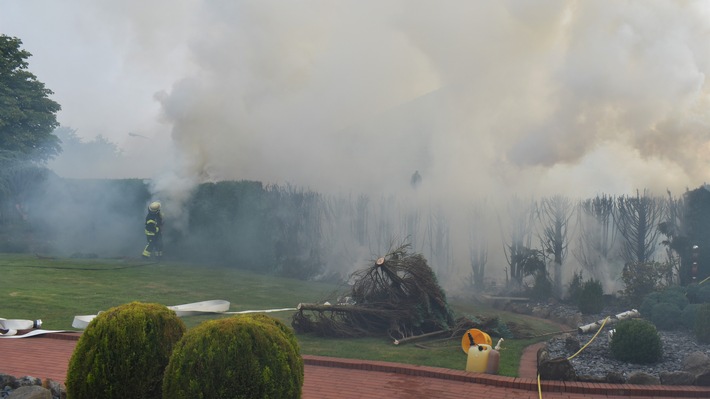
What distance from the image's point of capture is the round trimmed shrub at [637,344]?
10328 millimetres

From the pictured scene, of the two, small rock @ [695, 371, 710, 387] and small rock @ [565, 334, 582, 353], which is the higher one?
small rock @ [565, 334, 582, 353]

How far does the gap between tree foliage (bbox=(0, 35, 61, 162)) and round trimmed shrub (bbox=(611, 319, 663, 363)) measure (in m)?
30.8

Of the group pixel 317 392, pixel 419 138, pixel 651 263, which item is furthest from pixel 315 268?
pixel 317 392

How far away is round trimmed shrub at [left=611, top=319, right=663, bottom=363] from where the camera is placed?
10.3 meters

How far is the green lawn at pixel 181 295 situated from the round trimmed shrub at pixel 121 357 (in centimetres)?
509

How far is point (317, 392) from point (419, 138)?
28.2 m

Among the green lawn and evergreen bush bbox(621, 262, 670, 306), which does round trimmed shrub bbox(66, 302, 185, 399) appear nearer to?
the green lawn

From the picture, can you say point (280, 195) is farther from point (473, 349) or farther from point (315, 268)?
point (473, 349)

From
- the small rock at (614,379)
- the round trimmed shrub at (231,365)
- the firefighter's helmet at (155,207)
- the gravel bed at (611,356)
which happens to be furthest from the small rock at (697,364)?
the firefighter's helmet at (155,207)

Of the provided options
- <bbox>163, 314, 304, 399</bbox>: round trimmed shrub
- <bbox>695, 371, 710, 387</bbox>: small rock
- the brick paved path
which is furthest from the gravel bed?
<bbox>163, 314, 304, 399</bbox>: round trimmed shrub

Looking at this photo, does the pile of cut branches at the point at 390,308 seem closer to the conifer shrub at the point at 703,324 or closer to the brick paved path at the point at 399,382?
the brick paved path at the point at 399,382

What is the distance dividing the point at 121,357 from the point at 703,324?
9.87 m

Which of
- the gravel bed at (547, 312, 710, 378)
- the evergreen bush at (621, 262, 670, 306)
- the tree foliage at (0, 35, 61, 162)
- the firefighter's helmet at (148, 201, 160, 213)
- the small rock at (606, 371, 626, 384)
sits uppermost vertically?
the tree foliage at (0, 35, 61, 162)

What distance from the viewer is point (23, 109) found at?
35.7 meters
